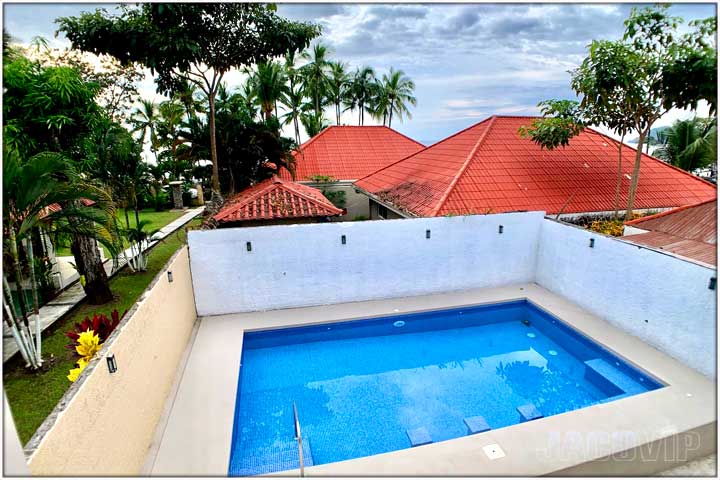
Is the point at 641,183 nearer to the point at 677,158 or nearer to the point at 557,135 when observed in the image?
the point at 557,135

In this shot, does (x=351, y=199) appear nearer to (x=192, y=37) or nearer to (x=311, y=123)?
(x=192, y=37)

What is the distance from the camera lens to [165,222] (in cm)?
2484

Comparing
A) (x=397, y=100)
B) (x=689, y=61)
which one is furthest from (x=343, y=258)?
(x=397, y=100)

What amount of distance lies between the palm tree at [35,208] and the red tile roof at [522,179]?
385 inches

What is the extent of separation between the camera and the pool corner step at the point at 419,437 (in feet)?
23.6

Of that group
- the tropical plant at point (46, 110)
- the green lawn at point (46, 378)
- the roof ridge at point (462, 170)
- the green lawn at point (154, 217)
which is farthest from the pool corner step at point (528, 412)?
the green lawn at point (154, 217)

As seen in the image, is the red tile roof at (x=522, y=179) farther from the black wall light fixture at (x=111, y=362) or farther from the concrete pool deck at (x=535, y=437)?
the black wall light fixture at (x=111, y=362)

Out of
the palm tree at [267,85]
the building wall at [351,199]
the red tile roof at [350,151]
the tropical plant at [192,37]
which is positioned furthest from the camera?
the palm tree at [267,85]

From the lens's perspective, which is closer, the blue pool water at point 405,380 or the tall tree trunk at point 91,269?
the blue pool water at point 405,380

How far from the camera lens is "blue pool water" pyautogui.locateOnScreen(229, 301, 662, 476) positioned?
753cm

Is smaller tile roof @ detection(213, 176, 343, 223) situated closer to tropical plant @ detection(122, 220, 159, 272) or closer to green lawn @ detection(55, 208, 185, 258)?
tropical plant @ detection(122, 220, 159, 272)

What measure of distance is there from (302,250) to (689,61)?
12715 millimetres

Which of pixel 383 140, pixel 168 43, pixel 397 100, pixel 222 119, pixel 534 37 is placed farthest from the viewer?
pixel 397 100

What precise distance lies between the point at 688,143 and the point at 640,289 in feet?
57.6
